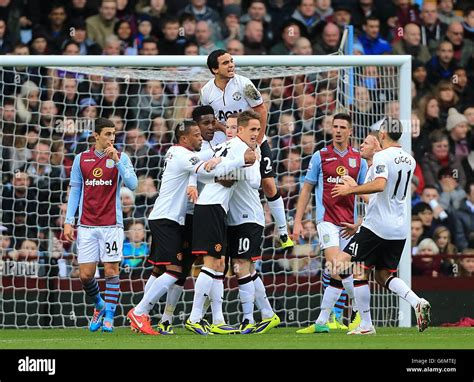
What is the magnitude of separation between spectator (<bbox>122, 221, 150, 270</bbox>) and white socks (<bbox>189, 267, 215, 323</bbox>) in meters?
3.25

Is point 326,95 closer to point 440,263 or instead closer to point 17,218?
point 440,263

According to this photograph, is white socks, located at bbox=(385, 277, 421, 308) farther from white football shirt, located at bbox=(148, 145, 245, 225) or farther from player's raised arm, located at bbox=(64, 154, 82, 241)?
player's raised arm, located at bbox=(64, 154, 82, 241)

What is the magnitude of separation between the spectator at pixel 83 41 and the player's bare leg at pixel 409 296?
21.5 feet

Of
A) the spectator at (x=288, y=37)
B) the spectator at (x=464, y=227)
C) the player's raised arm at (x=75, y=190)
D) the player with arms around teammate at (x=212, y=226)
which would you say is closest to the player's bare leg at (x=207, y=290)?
the player with arms around teammate at (x=212, y=226)

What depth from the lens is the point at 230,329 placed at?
1074 centimetres

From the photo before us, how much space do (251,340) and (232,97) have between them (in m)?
2.57

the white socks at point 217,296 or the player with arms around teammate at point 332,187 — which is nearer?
the white socks at point 217,296

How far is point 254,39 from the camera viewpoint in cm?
1631

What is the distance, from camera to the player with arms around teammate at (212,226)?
10.5m

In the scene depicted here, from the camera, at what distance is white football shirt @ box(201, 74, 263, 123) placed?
1128cm

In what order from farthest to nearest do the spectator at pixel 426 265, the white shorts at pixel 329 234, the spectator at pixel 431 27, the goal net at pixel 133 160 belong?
the spectator at pixel 431 27 → the spectator at pixel 426 265 → the goal net at pixel 133 160 → the white shorts at pixel 329 234

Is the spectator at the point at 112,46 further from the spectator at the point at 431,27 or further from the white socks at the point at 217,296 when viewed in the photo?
the white socks at the point at 217,296

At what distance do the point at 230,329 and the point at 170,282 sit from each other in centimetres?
70

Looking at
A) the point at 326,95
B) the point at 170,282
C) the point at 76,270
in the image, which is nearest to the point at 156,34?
the point at 326,95
